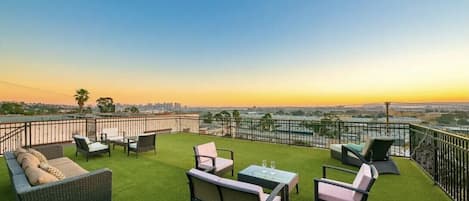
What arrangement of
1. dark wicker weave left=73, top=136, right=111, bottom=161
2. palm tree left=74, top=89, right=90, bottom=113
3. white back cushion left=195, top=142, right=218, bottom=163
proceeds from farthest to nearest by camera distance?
1. palm tree left=74, top=89, right=90, bottom=113
2. dark wicker weave left=73, top=136, right=111, bottom=161
3. white back cushion left=195, top=142, right=218, bottom=163

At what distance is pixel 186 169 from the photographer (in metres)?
5.28

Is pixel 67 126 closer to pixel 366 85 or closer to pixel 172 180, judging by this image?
pixel 172 180

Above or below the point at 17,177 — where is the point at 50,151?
below

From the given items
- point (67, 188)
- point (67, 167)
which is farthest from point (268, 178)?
point (67, 167)

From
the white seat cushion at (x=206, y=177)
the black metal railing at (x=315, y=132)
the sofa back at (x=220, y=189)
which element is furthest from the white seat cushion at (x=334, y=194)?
the black metal railing at (x=315, y=132)

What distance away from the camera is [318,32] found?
859cm

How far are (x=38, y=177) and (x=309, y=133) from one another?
299 inches

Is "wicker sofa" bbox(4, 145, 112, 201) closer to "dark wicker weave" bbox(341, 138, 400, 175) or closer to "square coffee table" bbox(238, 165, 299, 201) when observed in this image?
"square coffee table" bbox(238, 165, 299, 201)

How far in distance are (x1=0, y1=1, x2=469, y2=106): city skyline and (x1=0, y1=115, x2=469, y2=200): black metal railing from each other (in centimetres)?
218

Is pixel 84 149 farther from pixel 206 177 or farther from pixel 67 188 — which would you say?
pixel 206 177

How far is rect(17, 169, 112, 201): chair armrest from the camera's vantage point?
2242 millimetres

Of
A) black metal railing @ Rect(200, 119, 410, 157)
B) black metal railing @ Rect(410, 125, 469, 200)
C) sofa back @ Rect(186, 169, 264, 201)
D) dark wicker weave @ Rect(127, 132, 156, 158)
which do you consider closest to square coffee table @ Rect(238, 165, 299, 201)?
sofa back @ Rect(186, 169, 264, 201)

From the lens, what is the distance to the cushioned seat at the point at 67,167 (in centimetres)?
372

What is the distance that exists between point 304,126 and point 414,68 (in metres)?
4.39
